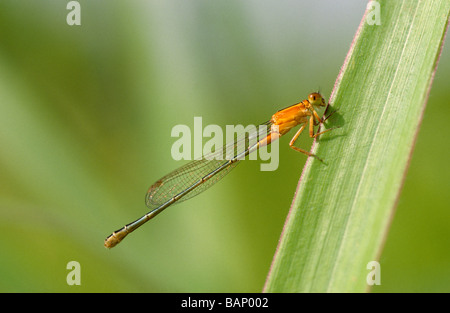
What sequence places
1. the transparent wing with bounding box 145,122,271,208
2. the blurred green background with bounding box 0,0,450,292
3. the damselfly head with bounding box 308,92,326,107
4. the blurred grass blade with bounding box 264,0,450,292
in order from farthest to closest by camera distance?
the transparent wing with bounding box 145,122,271,208
the damselfly head with bounding box 308,92,326,107
the blurred green background with bounding box 0,0,450,292
the blurred grass blade with bounding box 264,0,450,292

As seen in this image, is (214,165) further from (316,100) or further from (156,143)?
(316,100)

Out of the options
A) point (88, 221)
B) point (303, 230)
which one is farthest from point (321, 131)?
point (88, 221)

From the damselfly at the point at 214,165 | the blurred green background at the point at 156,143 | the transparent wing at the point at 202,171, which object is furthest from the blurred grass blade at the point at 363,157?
the transparent wing at the point at 202,171

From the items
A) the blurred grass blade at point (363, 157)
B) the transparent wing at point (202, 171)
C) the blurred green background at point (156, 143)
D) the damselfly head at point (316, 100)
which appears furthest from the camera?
the transparent wing at point (202, 171)

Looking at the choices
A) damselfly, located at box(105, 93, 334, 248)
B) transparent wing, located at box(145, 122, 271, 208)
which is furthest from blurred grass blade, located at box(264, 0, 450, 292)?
transparent wing, located at box(145, 122, 271, 208)

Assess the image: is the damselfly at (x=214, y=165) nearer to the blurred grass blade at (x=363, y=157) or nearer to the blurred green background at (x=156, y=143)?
the blurred green background at (x=156, y=143)

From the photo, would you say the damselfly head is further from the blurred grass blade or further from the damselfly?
the blurred grass blade

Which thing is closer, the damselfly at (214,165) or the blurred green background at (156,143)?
the blurred green background at (156,143)

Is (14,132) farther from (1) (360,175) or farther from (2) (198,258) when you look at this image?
(1) (360,175)
